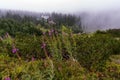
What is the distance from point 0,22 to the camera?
3398 inches

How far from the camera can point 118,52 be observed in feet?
47.6

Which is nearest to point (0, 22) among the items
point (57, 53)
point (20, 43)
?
point (20, 43)

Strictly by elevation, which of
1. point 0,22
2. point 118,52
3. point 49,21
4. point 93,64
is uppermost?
point 49,21

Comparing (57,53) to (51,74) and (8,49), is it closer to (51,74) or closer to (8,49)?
(51,74)

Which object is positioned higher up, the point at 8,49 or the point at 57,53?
the point at 57,53

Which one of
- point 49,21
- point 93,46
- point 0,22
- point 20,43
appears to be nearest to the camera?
point 49,21

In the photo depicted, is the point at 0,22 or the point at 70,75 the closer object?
the point at 70,75

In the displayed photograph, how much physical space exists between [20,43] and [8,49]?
105cm

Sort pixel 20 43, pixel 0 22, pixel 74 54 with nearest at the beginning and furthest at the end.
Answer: pixel 74 54
pixel 20 43
pixel 0 22

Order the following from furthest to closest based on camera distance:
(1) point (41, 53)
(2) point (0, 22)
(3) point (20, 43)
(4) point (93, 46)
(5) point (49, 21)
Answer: (2) point (0, 22), (3) point (20, 43), (1) point (41, 53), (4) point (93, 46), (5) point (49, 21)

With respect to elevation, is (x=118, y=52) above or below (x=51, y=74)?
below

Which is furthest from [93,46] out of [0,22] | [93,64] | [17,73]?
[0,22]

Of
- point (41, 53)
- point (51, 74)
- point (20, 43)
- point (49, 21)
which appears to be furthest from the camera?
point (20, 43)

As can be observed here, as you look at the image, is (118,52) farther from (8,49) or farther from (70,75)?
(70,75)
